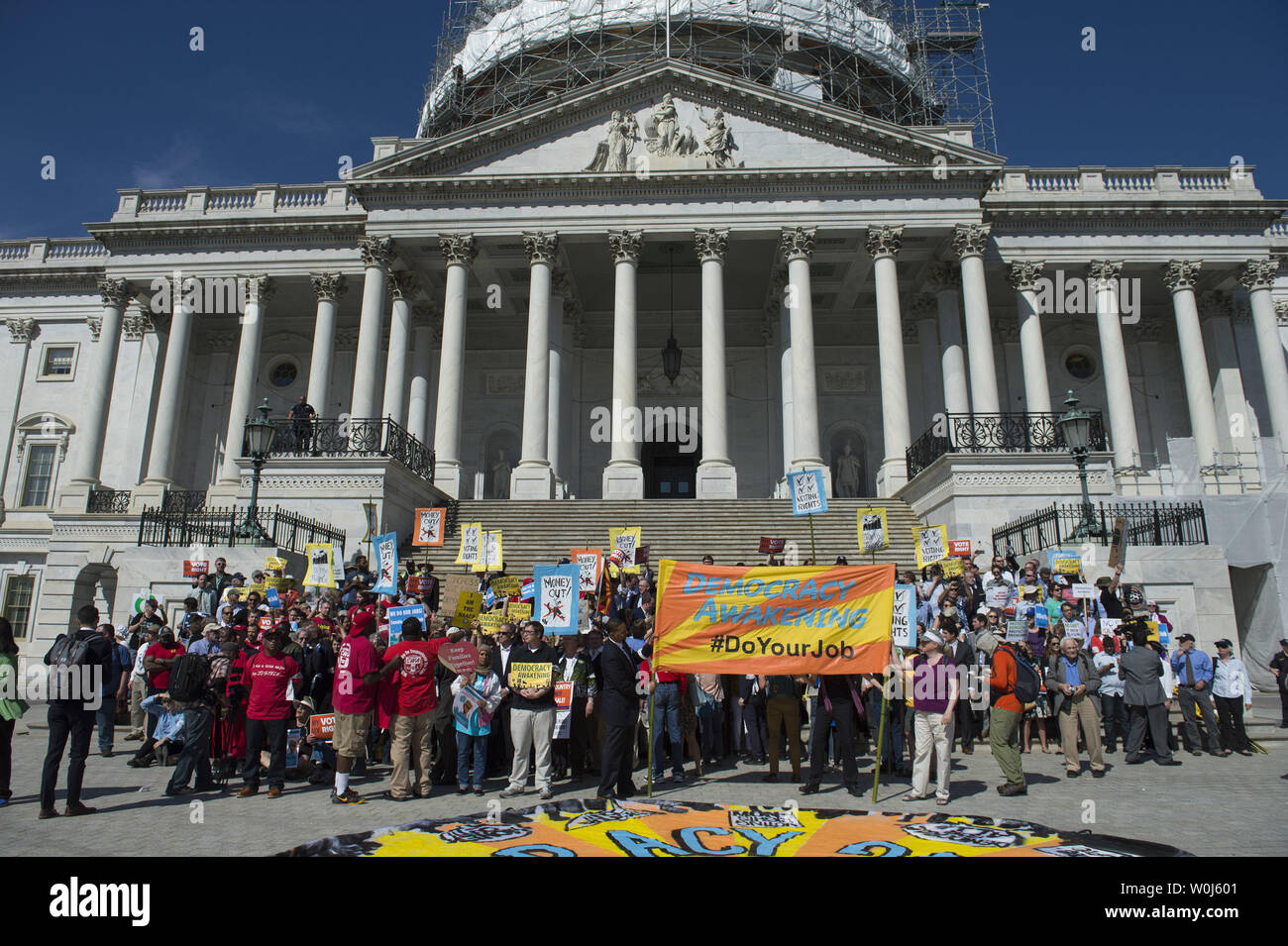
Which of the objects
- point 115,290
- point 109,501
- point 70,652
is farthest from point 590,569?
point 115,290

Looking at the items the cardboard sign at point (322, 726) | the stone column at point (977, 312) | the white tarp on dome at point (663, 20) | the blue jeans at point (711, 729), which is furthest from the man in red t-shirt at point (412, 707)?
the white tarp on dome at point (663, 20)

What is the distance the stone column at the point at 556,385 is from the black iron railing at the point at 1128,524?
15.8 metres

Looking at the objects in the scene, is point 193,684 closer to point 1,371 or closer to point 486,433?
point 486,433

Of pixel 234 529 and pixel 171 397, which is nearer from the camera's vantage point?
pixel 234 529

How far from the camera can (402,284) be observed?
3269 cm

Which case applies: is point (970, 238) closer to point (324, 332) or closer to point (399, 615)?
point (324, 332)

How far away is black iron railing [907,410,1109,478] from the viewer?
24.8m

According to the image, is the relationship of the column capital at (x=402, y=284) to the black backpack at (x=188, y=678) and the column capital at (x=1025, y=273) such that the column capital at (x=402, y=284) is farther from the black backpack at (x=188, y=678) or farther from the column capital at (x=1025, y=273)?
the black backpack at (x=188, y=678)

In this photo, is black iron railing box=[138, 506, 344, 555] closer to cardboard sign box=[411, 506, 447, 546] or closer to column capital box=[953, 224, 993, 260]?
cardboard sign box=[411, 506, 447, 546]

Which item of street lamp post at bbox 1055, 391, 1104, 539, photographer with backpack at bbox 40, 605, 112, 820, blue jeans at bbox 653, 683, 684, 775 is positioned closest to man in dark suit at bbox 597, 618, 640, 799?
blue jeans at bbox 653, 683, 684, 775

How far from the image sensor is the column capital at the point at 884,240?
3033 cm

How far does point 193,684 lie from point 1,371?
38.1 m

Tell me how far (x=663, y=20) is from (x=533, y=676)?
39.5 m
